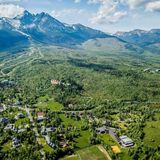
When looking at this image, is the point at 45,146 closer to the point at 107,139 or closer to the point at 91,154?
the point at 91,154

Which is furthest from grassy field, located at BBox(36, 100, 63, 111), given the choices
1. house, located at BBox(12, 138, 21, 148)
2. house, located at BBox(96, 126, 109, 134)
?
house, located at BBox(12, 138, 21, 148)

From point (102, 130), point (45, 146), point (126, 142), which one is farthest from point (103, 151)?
point (45, 146)

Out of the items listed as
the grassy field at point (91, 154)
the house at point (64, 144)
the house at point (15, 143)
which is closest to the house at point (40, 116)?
the house at point (15, 143)

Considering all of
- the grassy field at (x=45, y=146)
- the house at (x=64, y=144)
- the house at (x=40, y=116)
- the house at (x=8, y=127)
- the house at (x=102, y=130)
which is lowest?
the house at (x=8, y=127)

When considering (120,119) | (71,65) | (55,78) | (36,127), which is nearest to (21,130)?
(36,127)

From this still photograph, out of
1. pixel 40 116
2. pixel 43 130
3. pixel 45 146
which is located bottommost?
pixel 45 146

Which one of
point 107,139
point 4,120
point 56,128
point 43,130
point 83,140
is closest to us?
point 83,140

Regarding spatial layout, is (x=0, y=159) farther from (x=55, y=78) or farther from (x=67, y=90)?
(x=55, y=78)

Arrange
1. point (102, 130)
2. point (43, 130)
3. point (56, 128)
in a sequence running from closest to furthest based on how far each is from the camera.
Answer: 1. point (43, 130)
2. point (102, 130)
3. point (56, 128)

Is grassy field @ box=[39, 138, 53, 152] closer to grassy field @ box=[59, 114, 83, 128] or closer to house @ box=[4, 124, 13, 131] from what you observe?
house @ box=[4, 124, 13, 131]

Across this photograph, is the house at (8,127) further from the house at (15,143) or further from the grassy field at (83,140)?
the grassy field at (83,140)
